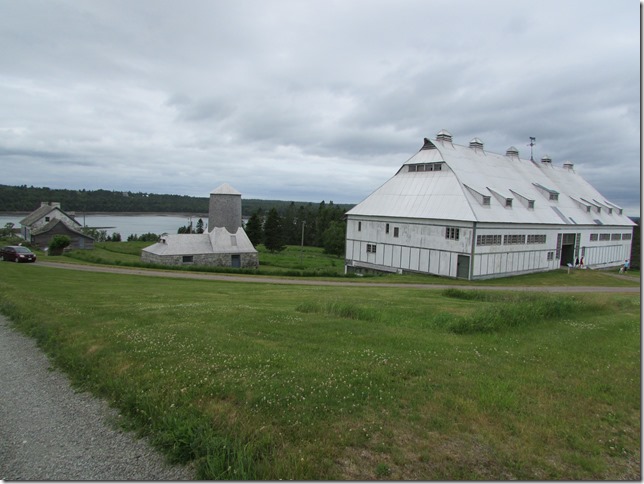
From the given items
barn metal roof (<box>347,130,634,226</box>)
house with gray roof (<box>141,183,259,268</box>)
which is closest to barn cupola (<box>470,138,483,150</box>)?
barn metal roof (<box>347,130,634,226</box>)

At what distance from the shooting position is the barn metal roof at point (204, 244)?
46.6 m

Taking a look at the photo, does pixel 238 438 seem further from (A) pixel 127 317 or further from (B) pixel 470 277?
(B) pixel 470 277

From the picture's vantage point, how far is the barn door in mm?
37062

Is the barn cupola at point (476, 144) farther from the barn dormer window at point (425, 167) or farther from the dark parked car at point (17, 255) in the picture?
the dark parked car at point (17, 255)

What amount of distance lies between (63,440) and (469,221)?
34.5 metres

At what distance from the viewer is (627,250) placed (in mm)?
61750

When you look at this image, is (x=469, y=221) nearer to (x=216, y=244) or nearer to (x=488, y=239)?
(x=488, y=239)

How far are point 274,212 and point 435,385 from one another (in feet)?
259

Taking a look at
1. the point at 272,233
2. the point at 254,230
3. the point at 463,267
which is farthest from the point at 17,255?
the point at 254,230

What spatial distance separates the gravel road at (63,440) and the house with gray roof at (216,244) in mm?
39094

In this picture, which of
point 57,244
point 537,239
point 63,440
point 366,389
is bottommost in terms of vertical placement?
point 57,244

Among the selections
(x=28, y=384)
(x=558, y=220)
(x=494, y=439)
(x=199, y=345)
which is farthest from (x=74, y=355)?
(x=558, y=220)

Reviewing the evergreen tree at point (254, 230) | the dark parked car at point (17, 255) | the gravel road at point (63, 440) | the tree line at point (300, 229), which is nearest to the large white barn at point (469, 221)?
the dark parked car at point (17, 255)

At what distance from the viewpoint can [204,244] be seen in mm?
48969
